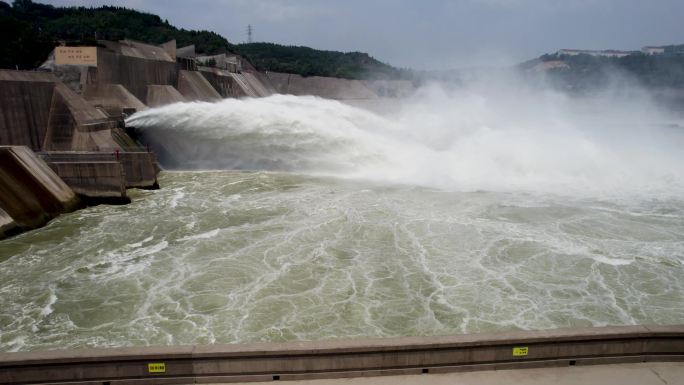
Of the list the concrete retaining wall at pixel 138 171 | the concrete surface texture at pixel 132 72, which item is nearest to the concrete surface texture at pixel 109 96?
the concrete surface texture at pixel 132 72

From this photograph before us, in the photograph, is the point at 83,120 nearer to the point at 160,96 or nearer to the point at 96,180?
the point at 96,180

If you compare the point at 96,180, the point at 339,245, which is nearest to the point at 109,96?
the point at 96,180

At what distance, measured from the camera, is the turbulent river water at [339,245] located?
7.98 meters

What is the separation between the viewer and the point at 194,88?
32.3 m

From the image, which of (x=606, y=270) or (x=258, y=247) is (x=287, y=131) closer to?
(x=258, y=247)

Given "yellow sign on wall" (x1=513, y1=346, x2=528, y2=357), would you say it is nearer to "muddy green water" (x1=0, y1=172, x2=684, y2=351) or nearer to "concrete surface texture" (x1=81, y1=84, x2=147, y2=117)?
"muddy green water" (x1=0, y1=172, x2=684, y2=351)

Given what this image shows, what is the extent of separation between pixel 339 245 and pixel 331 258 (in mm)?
915

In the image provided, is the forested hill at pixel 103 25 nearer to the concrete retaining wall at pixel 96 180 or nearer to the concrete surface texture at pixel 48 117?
the concrete surface texture at pixel 48 117

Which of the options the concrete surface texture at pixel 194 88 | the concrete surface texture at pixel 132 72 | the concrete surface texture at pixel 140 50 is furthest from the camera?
the concrete surface texture at pixel 194 88

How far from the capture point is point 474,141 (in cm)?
2405

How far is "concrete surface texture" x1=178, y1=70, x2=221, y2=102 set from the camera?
3188cm

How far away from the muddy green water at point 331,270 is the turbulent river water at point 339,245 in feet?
0.16

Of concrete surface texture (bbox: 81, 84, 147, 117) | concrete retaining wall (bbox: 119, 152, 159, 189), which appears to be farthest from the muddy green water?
concrete surface texture (bbox: 81, 84, 147, 117)

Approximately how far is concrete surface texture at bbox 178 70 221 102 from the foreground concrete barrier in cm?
2936
